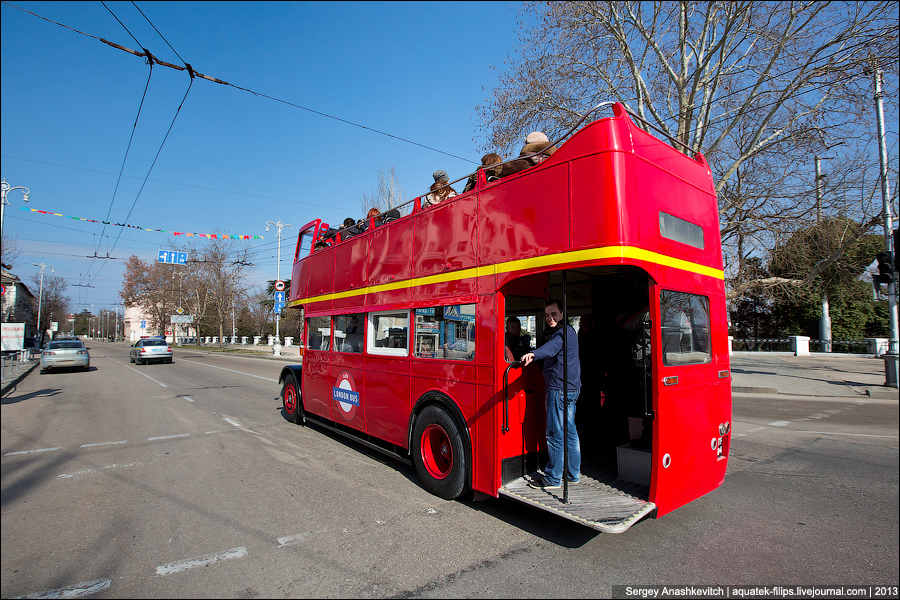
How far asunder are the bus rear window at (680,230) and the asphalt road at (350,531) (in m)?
1.88

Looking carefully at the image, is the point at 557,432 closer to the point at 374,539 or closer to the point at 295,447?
the point at 374,539

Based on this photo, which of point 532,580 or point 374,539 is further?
point 374,539

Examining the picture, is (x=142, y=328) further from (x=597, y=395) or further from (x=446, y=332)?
(x=597, y=395)

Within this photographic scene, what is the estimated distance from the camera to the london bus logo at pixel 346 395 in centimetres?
678

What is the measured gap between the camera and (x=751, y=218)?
14969mm

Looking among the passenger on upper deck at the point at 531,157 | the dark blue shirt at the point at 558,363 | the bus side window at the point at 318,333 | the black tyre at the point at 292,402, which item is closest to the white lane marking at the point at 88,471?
the dark blue shirt at the point at 558,363

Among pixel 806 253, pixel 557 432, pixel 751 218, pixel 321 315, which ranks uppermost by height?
pixel 751 218

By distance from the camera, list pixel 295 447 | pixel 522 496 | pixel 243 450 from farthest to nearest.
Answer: pixel 295 447 < pixel 243 450 < pixel 522 496

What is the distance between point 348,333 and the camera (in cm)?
704

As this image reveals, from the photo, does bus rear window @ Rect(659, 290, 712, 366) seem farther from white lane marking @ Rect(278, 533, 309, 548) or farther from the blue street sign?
the blue street sign

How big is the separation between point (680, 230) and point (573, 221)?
115 cm

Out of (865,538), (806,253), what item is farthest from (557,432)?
(806,253)

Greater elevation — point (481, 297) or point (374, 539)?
point (481, 297)

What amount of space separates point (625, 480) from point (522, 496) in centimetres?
120
